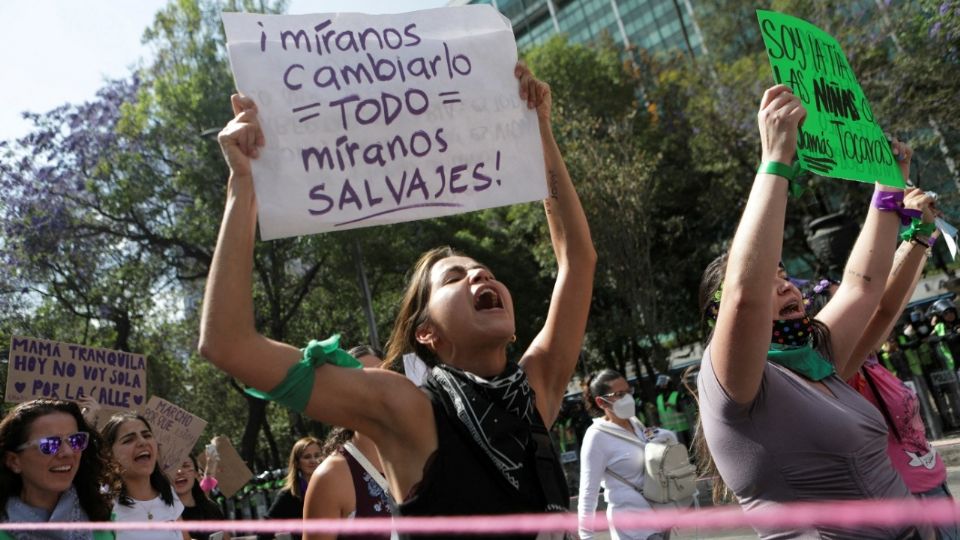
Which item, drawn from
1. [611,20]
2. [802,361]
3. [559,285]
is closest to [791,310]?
[802,361]

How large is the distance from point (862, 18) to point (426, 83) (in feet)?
A: 75.9

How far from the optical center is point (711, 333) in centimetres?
309

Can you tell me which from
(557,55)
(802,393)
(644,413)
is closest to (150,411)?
(802,393)

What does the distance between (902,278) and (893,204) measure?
32cm

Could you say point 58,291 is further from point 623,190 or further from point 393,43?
point 393,43

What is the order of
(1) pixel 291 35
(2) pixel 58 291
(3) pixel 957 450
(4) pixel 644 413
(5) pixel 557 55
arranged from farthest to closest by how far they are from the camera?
1. (5) pixel 557 55
2. (2) pixel 58 291
3. (4) pixel 644 413
4. (3) pixel 957 450
5. (1) pixel 291 35

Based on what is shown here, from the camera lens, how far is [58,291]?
72.4 ft

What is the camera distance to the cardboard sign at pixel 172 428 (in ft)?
24.7

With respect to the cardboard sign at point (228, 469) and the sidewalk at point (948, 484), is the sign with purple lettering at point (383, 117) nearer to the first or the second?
the sidewalk at point (948, 484)

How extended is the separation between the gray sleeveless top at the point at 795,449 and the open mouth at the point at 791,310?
0.32 m

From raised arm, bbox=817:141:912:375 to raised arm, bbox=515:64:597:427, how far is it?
35.9 inches

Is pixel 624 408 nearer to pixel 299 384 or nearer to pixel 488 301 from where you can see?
pixel 488 301

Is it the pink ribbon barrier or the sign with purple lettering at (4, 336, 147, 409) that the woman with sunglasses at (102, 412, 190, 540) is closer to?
the sign with purple lettering at (4, 336, 147, 409)

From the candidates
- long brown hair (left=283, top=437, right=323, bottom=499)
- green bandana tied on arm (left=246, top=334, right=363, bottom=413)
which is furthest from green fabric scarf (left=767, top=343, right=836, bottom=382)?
long brown hair (left=283, top=437, right=323, bottom=499)
